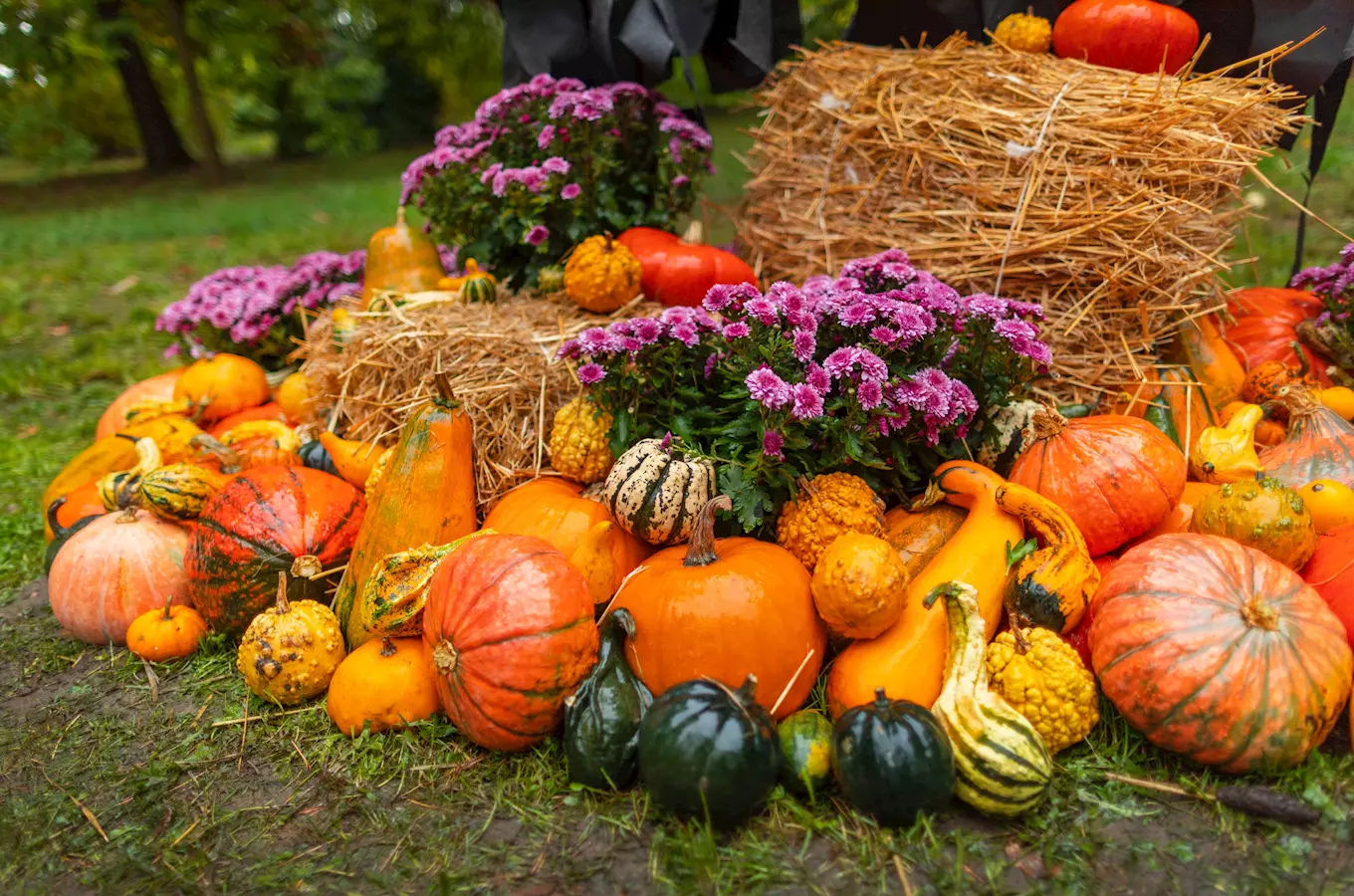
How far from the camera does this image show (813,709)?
2561 millimetres

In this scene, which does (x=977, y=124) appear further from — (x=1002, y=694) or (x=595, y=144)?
(x=1002, y=694)

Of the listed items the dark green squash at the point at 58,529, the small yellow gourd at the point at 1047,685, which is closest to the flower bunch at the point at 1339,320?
the small yellow gourd at the point at 1047,685

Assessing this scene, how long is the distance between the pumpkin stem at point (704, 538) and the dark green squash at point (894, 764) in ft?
2.13

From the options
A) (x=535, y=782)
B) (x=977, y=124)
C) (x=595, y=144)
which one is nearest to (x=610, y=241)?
(x=595, y=144)

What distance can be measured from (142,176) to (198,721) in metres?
19.8

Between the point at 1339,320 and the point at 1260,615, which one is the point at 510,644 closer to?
the point at 1260,615

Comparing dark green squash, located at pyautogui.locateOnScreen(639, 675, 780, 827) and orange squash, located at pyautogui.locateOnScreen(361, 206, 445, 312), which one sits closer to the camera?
dark green squash, located at pyautogui.locateOnScreen(639, 675, 780, 827)

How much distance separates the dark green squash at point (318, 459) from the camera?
389cm

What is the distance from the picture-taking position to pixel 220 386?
4.46 metres

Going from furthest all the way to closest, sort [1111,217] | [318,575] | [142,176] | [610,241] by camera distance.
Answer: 1. [142,176]
2. [610,241]
3. [1111,217]
4. [318,575]

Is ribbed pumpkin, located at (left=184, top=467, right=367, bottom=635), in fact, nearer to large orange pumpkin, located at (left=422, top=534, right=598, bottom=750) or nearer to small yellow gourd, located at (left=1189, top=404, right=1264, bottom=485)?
large orange pumpkin, located at (left=422, top=534, right=598, bottom=750)

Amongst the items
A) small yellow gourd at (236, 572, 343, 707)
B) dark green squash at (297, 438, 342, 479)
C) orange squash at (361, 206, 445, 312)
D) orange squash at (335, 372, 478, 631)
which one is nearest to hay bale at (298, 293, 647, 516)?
dark green squash at (297, 438, 342, 479)

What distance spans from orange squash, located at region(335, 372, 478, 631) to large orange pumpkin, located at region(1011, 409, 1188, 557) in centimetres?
204

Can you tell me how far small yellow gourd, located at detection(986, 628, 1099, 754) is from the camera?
2.40 meters
